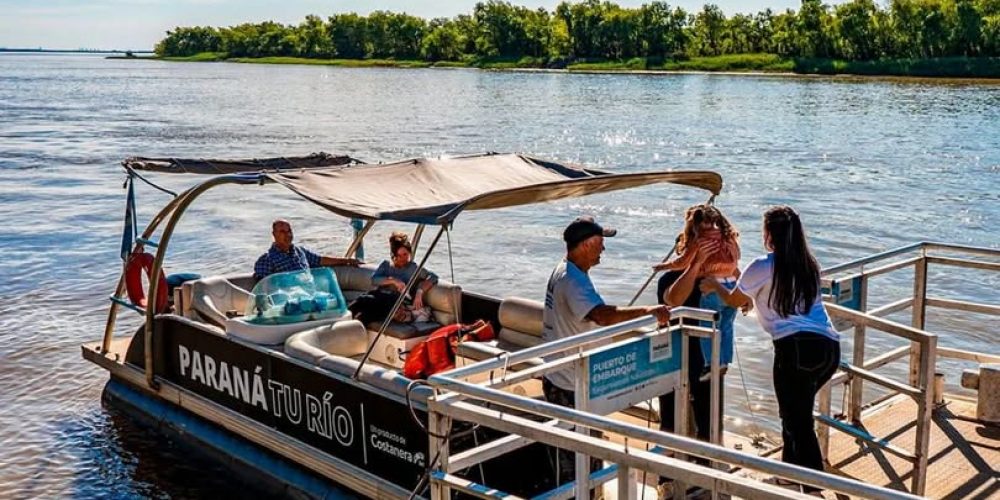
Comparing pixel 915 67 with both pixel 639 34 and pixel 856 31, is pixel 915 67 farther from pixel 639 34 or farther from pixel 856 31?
pixel 639 34

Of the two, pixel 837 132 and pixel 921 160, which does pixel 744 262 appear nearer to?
pixel 921 160

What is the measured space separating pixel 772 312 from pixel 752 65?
109m

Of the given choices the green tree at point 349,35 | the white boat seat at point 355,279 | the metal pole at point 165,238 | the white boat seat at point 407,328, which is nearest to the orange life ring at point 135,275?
the metal pole at point 165,238

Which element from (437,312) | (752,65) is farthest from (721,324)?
(752,65)

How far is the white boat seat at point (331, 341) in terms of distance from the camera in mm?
8219

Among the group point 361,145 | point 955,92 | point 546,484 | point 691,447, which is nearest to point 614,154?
point 361,145

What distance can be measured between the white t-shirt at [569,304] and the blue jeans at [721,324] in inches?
29.5

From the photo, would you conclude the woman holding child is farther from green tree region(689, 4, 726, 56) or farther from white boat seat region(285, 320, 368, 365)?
green tree region(689, 4, 726, 56)

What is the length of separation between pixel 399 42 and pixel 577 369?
163 m

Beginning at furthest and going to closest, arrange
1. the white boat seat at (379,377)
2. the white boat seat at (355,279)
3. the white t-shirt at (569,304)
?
the white boat seat at (355,279)
the white boat seat at (379,377)
the white t-shirt at (569,304)

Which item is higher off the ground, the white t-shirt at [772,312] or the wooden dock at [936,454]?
the white t-shirt at [772,312]

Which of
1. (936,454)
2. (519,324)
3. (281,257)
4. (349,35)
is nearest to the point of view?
(936,454)

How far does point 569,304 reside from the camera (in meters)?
6.28

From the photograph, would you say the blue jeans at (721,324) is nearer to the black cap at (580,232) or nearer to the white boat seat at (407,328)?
the black cap at (580,232)
